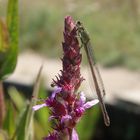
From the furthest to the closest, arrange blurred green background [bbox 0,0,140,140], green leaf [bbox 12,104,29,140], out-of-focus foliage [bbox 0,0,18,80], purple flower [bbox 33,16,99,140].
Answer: blurred green background [bbox 0,0,140,140] < out-of-focus foliage [bbox 0,0,18,80] < green leaf [bbox 12,104,29,140] < purple flower [bbox 33,16,99,140]

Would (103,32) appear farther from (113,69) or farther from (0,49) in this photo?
(0,49)

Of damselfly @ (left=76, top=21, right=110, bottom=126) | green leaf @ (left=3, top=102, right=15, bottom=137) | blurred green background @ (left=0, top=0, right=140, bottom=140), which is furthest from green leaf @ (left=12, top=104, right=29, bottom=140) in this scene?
blurred green background @ (left=0, top=0, right=140, bottom=140)

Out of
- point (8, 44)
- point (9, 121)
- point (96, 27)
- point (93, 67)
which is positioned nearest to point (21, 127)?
point (9, 121)

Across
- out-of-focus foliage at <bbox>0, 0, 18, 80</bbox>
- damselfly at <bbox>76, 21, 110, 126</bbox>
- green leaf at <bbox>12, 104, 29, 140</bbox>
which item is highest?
out-of-focus foliage at <bbox>0, 0, 18, 80</bbox>

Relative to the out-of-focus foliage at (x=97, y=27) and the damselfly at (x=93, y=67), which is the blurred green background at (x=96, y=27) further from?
the damselfly at (x=93, y=67)

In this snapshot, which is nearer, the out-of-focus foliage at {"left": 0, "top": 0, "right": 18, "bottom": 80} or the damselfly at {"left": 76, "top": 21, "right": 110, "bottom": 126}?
the damselfly at {"left": 76, "top": 21, "right": 110, "bottom": 126}

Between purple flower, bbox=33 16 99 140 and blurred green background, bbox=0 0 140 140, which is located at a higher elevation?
blurred green background, bbox=0 0 140 140

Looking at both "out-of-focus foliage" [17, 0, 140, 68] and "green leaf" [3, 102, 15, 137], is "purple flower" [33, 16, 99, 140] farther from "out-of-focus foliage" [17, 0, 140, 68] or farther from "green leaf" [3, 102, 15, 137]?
"out-of-focus foliage" [17, 0, 140, 68]
